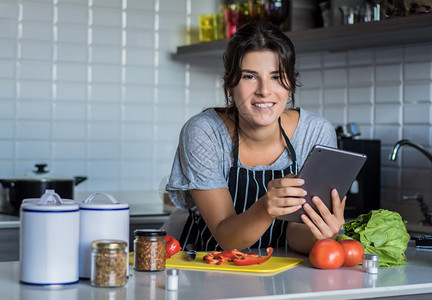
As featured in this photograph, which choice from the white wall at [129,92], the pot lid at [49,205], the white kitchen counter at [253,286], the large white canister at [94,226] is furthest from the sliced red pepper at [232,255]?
the white wall at [129,92]

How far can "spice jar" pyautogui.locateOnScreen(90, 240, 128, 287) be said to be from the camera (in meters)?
1.33

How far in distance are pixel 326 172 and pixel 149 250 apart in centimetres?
48

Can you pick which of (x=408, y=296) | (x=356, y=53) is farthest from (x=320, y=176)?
(x=356, y=53)

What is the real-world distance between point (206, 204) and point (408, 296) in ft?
2.29

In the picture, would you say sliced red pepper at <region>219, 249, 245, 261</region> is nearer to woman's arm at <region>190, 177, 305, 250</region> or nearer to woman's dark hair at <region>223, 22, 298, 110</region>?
woman's arm at <region>190, 177, 305, 250</region>

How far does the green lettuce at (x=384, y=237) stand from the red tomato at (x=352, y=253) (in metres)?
0.06

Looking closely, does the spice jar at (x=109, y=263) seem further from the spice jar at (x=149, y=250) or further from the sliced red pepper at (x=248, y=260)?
the sliced red pepper at (x=248, y=260)

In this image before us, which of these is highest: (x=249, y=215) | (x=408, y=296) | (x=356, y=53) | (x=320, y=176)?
(x=356, y=53)

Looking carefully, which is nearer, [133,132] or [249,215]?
[249,215]

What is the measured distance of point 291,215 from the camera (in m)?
1.79

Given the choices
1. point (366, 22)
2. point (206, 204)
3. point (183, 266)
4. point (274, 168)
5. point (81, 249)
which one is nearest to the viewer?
point (81, 249)

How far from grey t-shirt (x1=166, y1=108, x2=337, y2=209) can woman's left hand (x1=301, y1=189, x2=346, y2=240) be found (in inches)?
13.4

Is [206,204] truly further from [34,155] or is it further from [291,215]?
[34,155]

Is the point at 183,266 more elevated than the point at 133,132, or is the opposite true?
the point at 133,132
